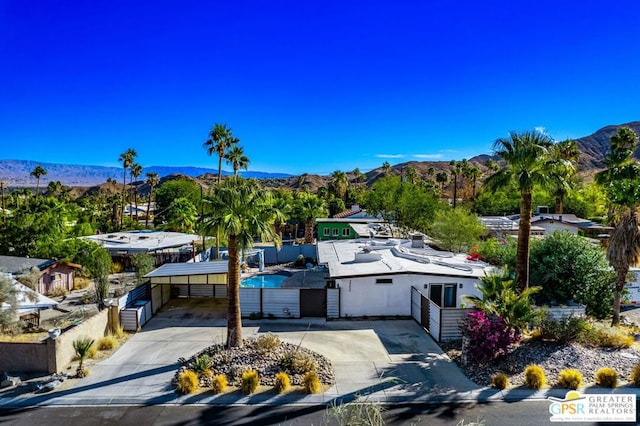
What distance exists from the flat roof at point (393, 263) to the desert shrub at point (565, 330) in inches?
171

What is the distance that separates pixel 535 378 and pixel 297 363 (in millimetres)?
7612

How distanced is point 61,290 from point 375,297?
21623 mm

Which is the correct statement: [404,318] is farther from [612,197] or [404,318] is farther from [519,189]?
[612,197]

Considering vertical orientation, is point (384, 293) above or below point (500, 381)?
above

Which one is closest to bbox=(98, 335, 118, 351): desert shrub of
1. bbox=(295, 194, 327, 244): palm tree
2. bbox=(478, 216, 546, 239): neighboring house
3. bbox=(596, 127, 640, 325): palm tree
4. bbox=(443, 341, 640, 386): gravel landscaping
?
bbox=(443, 341, 640, 386): gravel landscaping

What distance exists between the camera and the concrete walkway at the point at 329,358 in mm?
12727

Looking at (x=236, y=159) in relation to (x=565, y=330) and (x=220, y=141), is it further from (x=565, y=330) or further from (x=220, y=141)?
(x=565, y=330)

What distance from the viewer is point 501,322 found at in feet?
49.0

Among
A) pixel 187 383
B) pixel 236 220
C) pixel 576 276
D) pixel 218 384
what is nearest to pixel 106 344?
pixel 187 383

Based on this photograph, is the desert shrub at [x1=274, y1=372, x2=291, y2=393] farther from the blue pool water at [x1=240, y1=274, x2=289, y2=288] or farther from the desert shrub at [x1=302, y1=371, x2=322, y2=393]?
the blue pool water at [x1=240, y1=274, x2=289, y2=288]

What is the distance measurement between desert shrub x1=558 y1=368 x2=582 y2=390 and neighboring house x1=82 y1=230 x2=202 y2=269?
27.8 metres

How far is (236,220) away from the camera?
1488 centimetres

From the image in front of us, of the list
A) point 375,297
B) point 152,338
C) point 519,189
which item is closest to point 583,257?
point 519,189

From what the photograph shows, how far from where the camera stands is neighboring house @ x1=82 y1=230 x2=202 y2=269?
116ft
